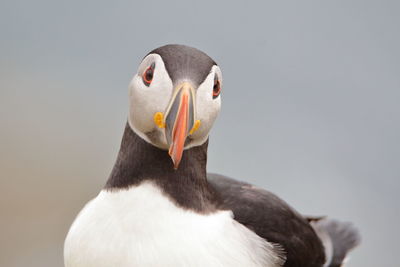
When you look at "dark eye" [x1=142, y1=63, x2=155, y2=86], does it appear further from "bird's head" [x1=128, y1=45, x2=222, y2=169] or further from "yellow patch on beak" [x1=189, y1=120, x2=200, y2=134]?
"yellow patch on beak" [x1=189, y1=120, x2=200, y2=134]

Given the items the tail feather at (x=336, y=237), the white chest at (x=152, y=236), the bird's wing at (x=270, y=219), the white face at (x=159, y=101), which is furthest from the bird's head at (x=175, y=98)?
the tail feather at (x=336, y=237)

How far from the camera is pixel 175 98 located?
6.53 feet

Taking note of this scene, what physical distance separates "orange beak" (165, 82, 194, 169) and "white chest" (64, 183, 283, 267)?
0.92 ft

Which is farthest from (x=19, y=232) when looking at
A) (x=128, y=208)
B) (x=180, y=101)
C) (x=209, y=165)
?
(x=180, y=101)

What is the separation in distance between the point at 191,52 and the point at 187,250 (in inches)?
24.1

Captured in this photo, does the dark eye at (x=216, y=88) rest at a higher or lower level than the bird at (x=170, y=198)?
higher

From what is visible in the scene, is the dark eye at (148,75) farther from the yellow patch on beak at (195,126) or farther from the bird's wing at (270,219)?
the bird's wing at (270,219)

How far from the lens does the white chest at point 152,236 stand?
→ 216cm

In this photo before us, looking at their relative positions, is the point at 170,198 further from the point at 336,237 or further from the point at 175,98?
the point at 336,237

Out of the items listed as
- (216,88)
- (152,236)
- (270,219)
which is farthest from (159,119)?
(270,219)

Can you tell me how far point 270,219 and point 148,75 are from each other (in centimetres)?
74

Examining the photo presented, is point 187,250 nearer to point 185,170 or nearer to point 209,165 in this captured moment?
point 185,170

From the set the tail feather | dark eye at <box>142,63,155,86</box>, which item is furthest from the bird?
the tail feather

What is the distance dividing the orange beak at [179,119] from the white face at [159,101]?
0.03 m
